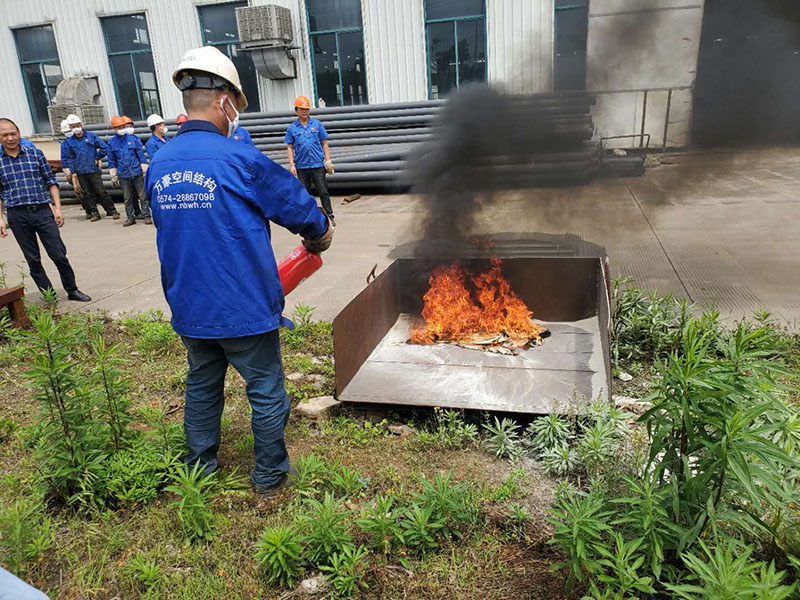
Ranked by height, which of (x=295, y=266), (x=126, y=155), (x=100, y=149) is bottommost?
(x=295, y=266)

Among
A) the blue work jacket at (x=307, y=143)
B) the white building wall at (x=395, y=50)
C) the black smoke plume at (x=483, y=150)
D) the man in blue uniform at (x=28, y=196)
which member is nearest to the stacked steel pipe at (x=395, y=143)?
the black smoke plume at (x=483, y=150)

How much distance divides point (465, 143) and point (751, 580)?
5.01 meters

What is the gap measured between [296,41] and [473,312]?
12.8 metres

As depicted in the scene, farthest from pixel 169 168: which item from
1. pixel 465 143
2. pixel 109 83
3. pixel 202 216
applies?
pixel 109 83

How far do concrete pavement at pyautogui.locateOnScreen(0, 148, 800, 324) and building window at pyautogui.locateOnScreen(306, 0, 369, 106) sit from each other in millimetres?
5126

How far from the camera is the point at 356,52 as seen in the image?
49.2 feet

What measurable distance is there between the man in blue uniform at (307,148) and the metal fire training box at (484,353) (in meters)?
4.17

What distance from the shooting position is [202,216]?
252 centimetres

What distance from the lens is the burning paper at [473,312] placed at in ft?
15.1

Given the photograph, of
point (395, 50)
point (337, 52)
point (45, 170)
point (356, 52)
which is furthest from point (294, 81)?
point (45, 170)

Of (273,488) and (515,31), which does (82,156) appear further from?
(273,488)

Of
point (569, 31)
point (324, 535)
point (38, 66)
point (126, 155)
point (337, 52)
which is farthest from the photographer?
point (38, 66)

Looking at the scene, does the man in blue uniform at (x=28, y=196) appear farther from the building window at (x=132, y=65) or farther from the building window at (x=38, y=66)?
the building window at (x=38, y=66)

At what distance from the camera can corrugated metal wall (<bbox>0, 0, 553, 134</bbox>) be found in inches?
544
